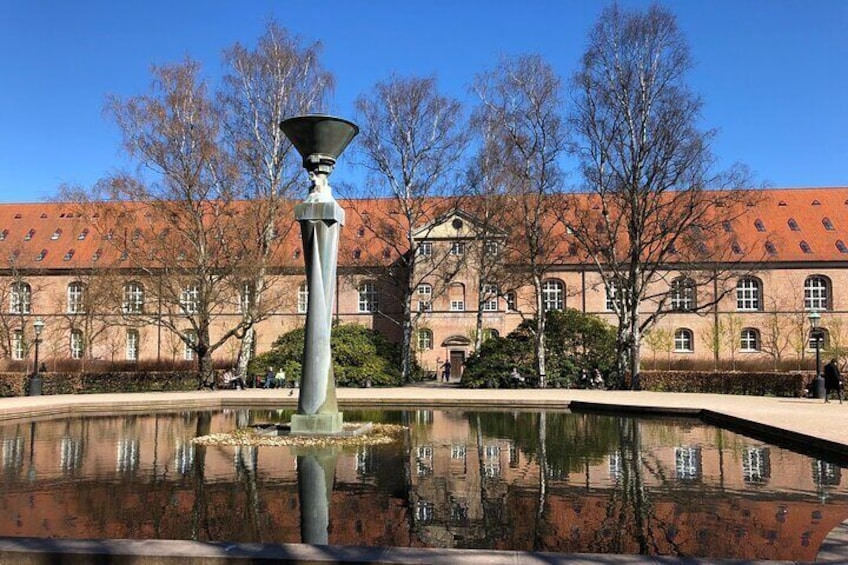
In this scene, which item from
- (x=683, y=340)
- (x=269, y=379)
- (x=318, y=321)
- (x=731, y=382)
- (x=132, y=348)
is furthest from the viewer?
(x=132, y=348)

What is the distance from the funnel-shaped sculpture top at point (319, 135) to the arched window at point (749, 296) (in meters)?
40.2

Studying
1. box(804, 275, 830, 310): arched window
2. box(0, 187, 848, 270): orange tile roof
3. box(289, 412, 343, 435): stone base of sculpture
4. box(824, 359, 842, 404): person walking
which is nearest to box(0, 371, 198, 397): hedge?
box(0, 187, 848, 270): orange tile roof

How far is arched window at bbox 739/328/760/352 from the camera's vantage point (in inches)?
1828

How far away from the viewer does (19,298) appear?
42.4m

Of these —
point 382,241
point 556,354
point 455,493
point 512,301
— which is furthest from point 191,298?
point 455,493

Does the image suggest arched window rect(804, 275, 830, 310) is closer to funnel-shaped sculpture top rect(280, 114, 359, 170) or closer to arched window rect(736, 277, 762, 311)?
arched window rect(736, 277, 762, 311)

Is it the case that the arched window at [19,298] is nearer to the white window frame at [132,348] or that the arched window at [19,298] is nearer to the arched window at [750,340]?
the white window frame at [132,348]

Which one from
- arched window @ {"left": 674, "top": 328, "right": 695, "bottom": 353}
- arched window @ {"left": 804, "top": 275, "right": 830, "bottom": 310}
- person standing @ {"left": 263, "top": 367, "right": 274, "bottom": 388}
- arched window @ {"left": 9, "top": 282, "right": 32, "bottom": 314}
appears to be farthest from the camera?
arched window @ {"left": 674, "top": 328, "right": 695, "bottom": 353}

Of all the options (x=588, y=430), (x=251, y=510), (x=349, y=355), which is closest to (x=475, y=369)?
(x=349, y=355)

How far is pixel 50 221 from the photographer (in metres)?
53.6

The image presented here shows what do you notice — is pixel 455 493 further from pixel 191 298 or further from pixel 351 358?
pixel 351 358

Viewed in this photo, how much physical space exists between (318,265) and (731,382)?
19995 mm

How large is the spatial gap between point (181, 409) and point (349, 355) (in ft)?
45.9

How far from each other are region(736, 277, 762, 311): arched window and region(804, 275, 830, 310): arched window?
2.80 meters
